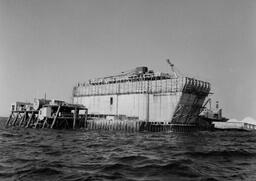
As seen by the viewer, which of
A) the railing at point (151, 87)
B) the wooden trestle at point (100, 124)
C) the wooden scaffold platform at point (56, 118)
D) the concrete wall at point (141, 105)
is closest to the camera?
the wooden trestle at point (100, 124)

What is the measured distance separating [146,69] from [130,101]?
31.8ft

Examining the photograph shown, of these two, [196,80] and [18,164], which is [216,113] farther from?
[18,164]

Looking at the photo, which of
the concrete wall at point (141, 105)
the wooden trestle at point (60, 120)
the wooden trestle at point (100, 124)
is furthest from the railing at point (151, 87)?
the wooden trestle at point (60, 120)

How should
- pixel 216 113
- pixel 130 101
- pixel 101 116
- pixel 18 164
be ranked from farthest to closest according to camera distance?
pixel 216 113 < pixel 101 116 < pixel 130 101 < pixel 18 164

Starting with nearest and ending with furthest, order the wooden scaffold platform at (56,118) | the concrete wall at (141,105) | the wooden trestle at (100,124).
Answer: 1. the wooden trestle at (100,124)
2. the wooden scaffold platform at (56,118)
3. the concrete wall at (141,105)

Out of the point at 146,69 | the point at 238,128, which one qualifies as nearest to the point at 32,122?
the point at 146,69

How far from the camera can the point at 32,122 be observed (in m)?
75.9

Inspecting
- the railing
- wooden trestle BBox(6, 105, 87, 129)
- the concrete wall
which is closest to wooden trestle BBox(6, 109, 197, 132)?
wooden trestle BBox(6, 105, 87, 129)

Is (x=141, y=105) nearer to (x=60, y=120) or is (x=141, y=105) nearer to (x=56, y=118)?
(x=60, y=120)

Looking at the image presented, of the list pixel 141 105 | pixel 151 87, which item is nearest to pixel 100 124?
pixel 141 105

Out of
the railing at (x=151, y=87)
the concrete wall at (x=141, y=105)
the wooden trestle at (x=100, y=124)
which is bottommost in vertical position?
the wooden trestle at (x=100, y=124)

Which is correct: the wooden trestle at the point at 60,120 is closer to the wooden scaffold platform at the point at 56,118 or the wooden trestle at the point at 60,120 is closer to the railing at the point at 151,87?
the wooden scaffold platform at the point at 56,118

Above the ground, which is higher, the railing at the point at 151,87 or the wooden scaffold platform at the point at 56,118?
the railing at the point at 151,87

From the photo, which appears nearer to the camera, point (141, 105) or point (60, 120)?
point (60, 120)
